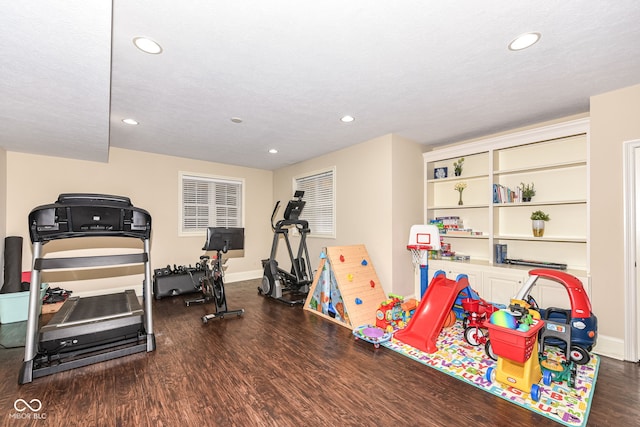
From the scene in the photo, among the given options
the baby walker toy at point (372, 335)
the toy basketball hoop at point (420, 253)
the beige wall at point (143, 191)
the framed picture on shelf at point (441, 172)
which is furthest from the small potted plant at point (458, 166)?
the beige wall at point (143, 191)

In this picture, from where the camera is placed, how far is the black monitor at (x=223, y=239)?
12.8 ft

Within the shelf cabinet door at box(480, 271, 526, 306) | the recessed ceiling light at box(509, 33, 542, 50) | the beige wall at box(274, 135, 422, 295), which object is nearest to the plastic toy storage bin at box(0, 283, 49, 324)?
the beige wall at box(274, 135, 422, 295)

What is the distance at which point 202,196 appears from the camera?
596 cm

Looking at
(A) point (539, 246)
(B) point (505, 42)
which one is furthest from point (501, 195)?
(B) point (505, 42)

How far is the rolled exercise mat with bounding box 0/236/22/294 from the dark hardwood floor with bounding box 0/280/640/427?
1406 millimetres

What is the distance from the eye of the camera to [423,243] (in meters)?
4.02

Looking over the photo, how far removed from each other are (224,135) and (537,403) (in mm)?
4613

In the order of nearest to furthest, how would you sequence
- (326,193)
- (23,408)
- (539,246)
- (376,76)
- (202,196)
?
(23,408)
(376,76)
(539,246)
(326,193)
(202,196)

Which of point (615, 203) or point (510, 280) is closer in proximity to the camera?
point (615, 203)

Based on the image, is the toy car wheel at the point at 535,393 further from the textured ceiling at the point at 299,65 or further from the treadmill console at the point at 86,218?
the treadmill console at the point at 86,218

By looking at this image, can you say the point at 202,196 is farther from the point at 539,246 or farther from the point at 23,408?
the point at 539,246

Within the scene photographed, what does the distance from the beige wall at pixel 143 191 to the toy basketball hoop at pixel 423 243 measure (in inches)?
154

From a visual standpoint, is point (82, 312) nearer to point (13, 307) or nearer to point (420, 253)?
point (13, 307)

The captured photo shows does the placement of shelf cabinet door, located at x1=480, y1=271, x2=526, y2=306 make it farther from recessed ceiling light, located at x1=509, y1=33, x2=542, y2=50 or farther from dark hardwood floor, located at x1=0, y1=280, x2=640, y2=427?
recessed ceiling light, located at x1=509, y1=33, x2=542, y2=50
